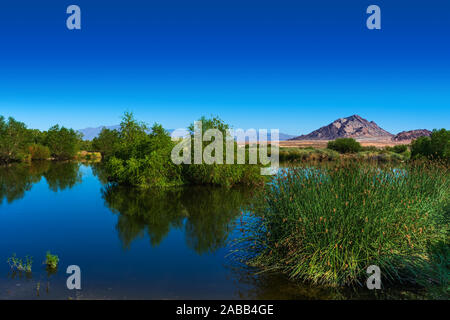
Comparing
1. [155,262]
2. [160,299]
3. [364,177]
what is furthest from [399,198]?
[155,262]

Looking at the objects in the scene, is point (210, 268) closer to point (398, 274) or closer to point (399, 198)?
point (398, 274)

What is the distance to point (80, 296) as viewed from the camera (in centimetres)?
704

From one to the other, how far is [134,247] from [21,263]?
10.5 feet

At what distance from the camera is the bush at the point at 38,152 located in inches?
2295

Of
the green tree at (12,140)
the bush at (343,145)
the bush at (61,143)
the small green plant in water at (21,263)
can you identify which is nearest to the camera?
the small green plant in water at (21,263)

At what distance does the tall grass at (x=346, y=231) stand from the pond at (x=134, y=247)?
1.69 ft

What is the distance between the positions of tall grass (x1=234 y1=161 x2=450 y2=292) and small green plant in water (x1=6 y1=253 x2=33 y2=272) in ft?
19.6

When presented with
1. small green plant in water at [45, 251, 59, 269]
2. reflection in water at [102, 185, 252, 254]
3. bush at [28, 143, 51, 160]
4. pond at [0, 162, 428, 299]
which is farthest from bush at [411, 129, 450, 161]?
bush at [28, 143, 51, 160]

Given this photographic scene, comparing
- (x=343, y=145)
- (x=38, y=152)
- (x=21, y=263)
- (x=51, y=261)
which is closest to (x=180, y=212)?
(x=51, y=261)

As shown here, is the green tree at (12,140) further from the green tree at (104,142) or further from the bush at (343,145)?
the bush at (343,145)

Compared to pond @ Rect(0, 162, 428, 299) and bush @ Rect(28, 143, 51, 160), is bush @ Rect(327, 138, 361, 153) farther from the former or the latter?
bush @ Rect(28, 143, 51, 160)

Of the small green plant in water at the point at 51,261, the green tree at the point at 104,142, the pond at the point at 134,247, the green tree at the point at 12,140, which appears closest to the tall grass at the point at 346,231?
the pond at the point at 134,247

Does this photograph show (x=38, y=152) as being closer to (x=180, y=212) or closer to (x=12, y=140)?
(x=12, y=140)
